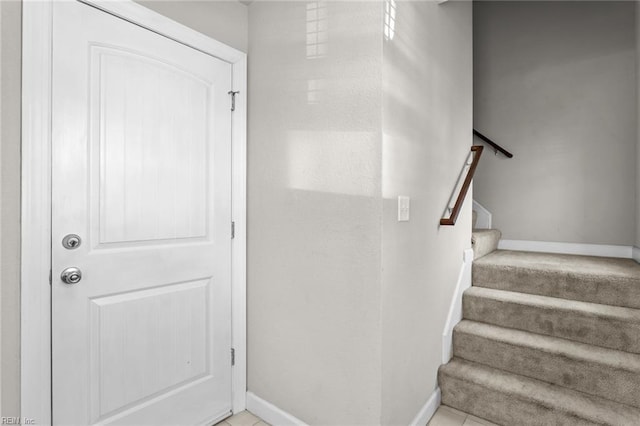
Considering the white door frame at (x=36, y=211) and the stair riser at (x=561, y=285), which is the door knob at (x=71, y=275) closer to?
the white door frame at (x=36, y=211)

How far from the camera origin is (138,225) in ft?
5.26

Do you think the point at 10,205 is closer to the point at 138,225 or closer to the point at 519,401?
the point at 138,225

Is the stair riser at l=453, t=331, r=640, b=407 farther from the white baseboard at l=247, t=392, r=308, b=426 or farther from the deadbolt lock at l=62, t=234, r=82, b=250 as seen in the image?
the deadbolt lock at l=62, t=234, r=82, b=250

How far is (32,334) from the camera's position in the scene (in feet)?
4.25

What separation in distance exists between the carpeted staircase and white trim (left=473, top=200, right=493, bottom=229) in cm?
103

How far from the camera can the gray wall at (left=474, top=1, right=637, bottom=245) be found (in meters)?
2.86

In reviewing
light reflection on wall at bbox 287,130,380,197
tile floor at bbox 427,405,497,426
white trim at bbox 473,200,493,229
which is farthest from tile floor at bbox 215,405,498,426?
white trim at bbox 473,200,493,229

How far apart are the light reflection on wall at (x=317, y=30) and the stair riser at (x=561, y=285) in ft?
6.15

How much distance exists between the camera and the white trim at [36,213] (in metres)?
1.28

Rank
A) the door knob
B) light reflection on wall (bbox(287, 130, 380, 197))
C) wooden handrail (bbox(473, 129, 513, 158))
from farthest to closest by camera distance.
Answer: wooden handrail (bbox(473, 129, 513, 158)) < light reflection on wall (bbox(287, 130, 380, 197)) < the door knob

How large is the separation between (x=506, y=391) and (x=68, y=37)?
8.73ft

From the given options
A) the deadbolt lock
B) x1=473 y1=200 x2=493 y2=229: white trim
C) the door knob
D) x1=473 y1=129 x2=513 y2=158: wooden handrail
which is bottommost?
the door knob

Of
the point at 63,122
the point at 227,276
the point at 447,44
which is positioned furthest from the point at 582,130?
the point at 63,122

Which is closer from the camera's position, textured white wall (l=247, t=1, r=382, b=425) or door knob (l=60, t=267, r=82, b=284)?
door knob (l=60, t=267, r=82, b=284)
